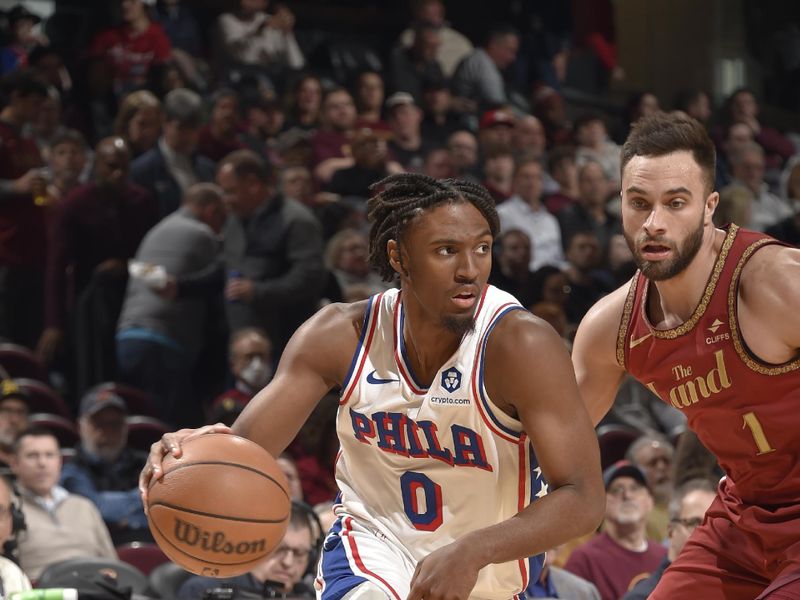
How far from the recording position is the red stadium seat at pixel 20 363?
711 centimetres

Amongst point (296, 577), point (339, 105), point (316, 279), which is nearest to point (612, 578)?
point (296, 577)

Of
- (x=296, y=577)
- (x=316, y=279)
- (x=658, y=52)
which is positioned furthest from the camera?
(x=658, y=52)

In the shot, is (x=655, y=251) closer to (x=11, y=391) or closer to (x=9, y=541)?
(x=9, y=541)

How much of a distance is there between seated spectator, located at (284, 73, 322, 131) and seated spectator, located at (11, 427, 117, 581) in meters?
4.13

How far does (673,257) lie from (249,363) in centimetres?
378

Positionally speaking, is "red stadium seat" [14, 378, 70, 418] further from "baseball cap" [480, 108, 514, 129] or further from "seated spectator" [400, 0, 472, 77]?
"seated spectator" [400, 0, 472, 77]

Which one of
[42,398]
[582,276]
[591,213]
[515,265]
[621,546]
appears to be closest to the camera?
[621,546]

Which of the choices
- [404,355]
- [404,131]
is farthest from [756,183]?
[404,355]

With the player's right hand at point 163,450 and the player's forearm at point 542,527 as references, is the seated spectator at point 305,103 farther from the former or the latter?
the player's forearm at point 542,527

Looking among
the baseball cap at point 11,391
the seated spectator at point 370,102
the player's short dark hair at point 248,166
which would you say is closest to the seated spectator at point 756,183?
the seated spectator at point 370,102

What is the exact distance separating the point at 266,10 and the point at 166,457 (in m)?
7.89

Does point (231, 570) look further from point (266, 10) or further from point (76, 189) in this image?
point (266, 10)

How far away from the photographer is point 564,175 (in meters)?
9.45

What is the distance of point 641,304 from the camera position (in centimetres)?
354
